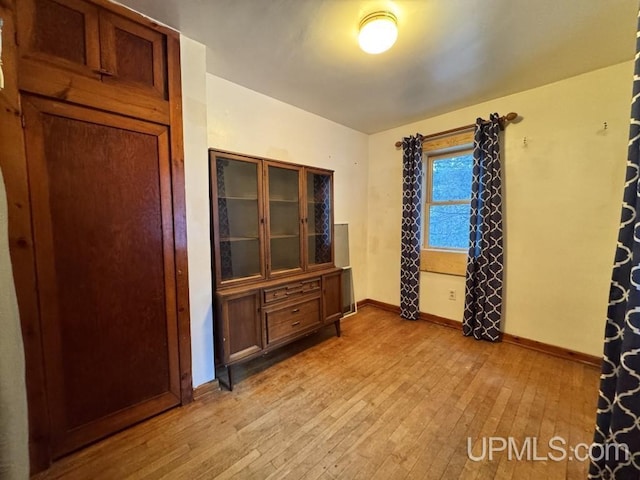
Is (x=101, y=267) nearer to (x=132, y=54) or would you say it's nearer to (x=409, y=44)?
(x=132, y=54)

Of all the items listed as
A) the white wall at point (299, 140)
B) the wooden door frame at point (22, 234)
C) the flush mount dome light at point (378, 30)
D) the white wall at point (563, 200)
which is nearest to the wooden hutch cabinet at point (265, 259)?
the white wall at point (299, 140)

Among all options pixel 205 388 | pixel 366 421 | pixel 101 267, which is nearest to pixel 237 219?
pixel 101 267

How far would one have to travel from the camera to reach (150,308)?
1.68 meters

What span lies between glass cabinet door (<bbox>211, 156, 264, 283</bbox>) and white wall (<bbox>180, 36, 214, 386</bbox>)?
0.37 feet

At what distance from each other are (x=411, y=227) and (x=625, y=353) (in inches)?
91.4

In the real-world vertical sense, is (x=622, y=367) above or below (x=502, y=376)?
above

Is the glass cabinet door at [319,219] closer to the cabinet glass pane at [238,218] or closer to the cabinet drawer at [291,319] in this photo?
the cabinet drawer at [291,319]

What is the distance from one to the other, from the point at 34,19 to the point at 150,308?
162cm

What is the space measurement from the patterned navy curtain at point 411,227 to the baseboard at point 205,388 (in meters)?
2.35

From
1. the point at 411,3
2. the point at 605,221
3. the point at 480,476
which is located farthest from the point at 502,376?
the point at 411,3

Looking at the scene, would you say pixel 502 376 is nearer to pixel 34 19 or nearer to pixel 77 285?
pixel 77 285

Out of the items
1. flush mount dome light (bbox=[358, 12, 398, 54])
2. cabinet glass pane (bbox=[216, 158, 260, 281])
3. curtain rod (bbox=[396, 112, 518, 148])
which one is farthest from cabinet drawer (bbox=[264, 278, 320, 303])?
curtain rod (bbox=[396, 112, 518, 148])

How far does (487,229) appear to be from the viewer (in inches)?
105

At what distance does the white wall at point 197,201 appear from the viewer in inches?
70.1
